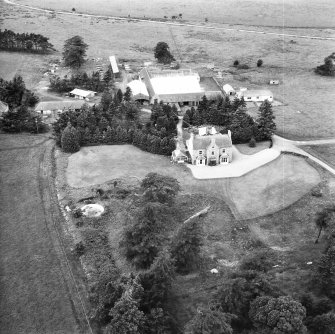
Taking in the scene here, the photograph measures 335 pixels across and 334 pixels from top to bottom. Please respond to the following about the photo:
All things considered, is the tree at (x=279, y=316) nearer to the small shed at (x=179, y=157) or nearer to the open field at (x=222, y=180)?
the open field at (x=222, y=180)

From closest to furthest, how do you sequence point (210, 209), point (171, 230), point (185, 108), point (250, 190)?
point (171, 230), point (210, 209), point (250, 190), point (185, 108)

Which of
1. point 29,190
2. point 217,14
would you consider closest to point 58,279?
point 29,190

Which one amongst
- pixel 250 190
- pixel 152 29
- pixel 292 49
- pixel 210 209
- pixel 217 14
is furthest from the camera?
pixel 217 14

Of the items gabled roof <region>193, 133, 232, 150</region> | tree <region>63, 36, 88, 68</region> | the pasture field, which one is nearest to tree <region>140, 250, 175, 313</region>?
the pasture field

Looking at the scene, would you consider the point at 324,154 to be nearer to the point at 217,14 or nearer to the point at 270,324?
the point at 270,324

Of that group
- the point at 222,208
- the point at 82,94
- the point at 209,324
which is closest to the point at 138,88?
the point at 82,94

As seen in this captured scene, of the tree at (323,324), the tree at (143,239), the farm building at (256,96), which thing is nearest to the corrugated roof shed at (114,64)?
the farm building at (256,96)

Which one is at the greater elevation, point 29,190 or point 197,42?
point 197,42
